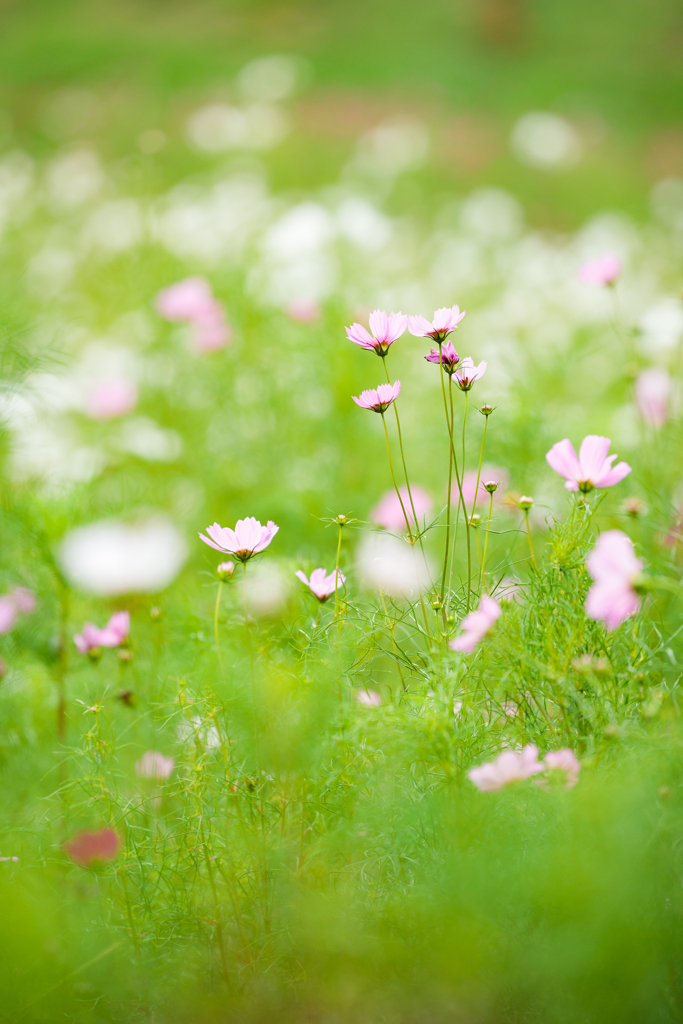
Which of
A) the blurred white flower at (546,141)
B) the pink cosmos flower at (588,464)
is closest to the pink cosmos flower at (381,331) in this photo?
the pink cosmos flower at (588,464)

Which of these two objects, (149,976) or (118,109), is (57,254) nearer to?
(149,976)

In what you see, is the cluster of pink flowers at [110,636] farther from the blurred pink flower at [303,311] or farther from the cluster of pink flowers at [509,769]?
the blurred pink flower at [303,311]

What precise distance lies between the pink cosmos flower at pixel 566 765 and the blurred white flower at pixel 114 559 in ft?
1.61

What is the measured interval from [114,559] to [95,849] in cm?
31

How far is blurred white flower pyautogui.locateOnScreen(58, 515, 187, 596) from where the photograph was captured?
771 mm

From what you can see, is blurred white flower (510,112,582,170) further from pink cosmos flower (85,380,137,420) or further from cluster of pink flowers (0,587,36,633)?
cluster of pink flowers (0,587,36,633)

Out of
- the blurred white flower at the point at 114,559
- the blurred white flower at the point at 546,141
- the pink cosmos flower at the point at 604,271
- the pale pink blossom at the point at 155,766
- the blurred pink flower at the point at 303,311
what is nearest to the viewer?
the pale pink blossom at the point at 155,766

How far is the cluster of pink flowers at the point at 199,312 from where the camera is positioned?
4.15 ft

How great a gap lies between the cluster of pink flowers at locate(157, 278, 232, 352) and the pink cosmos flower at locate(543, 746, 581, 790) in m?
1.01

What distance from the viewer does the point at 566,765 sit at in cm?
46

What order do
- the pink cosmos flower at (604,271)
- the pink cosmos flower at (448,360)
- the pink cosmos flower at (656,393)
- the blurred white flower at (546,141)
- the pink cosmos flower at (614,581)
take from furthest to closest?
the blurred white flower at (546,141) → the pink cosmos flower at (656,393) → the pink cosmos flower at (604,271) → the pink cosmos flower at (448,360) → the pink cosmos flower at (614,581)

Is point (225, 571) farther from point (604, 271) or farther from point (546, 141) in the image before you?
point (546, 141)

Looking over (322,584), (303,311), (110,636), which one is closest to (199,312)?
(303,311)

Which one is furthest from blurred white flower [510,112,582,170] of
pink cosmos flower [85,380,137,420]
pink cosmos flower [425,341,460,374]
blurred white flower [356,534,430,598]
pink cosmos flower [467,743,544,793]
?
pink cosmos flower [467,743,544,793]
